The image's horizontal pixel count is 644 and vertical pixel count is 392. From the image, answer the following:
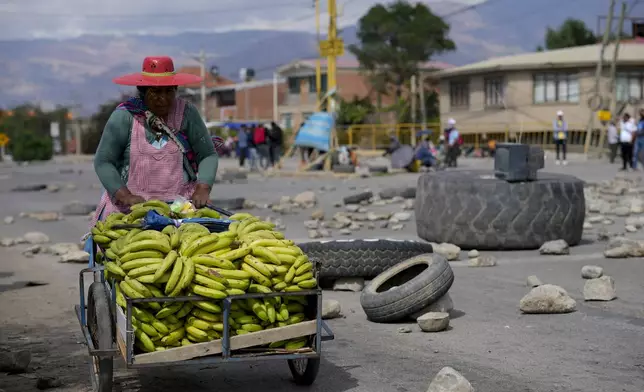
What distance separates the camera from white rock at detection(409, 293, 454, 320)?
8250mm

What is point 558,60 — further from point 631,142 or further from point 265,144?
point 631,142

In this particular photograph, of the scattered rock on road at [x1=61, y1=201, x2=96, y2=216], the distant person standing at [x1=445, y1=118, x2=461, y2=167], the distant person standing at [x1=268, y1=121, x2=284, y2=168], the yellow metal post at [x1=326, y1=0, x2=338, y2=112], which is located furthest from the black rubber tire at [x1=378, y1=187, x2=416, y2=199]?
the distant person standing at [x1=268, y1=121, x2=284, y2=168]

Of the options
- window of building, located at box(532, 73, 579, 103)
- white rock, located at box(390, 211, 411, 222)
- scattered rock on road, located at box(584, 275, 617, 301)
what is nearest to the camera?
scattered rock on road, located at box(584, 275, 617, 301)

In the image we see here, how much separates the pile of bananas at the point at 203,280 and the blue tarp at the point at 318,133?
27.7 m

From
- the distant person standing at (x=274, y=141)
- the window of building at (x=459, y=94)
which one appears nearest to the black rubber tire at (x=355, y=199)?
the distant person standing at (x=274, y=141)

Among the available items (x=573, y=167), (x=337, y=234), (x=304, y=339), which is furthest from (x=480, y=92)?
(x=304, y=339)

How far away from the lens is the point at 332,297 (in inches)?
380

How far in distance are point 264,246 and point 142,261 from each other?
65cm

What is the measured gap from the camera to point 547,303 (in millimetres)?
8484

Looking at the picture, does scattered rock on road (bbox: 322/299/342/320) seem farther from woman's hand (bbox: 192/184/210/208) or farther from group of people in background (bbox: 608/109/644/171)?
group of people in background (bbox: 608/109/644/171)

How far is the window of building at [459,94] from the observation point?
65250 millimetres

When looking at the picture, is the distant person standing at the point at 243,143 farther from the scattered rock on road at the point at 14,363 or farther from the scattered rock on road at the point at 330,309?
the scattered rock on road at the point at 14,363

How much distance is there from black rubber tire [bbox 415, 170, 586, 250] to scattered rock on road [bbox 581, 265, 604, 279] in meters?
2.21

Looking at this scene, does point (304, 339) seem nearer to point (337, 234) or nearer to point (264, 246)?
point (264, 246)
